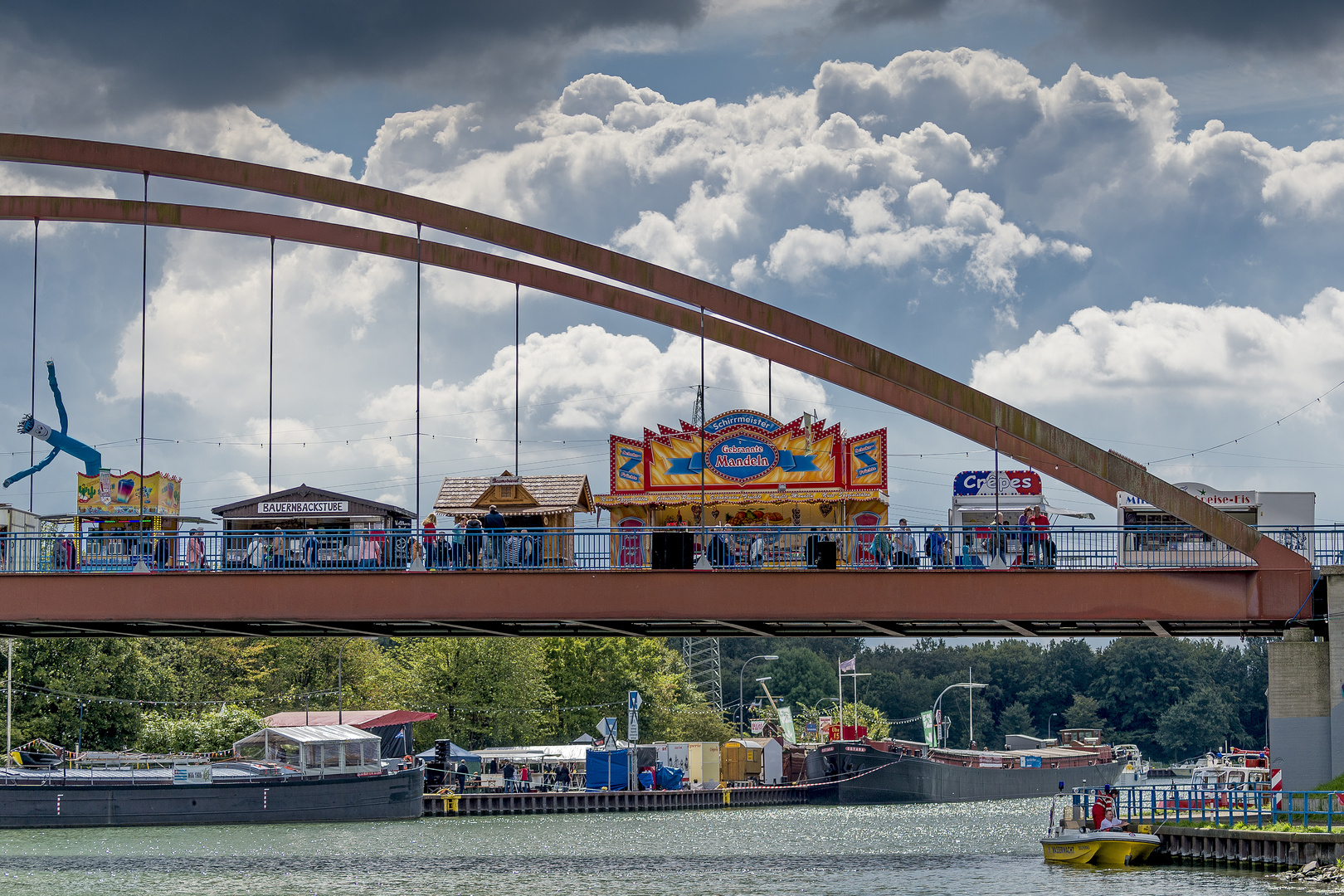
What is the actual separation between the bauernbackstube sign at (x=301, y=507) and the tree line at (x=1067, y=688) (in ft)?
351

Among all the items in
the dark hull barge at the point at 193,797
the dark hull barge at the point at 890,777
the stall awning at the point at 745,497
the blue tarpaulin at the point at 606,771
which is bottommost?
the dark hull barge at the point at 890,777

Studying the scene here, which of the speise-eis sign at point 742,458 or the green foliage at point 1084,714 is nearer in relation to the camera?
the speise-eis sign at point 742,458

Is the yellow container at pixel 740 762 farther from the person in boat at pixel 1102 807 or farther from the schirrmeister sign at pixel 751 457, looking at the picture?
the person in boat at pixel 1102 807

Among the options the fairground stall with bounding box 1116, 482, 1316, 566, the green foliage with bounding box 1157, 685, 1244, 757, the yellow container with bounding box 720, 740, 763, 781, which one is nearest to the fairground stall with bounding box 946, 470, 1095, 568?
the fairground stall with bounding box 1116, 482, 1316, 566

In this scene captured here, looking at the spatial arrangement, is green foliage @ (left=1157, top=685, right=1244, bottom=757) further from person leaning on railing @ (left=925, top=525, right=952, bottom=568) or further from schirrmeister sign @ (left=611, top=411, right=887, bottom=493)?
person leaning on railing @ (left=925, top=525, right=952, bottom=568)

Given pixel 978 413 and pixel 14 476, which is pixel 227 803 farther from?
pixel 978 413

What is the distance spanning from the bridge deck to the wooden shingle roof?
1743 centimetres

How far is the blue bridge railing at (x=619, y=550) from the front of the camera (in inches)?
1446

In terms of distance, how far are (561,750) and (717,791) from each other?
936 cm

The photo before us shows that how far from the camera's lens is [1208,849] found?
125 feet

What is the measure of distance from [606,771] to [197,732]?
20.8m

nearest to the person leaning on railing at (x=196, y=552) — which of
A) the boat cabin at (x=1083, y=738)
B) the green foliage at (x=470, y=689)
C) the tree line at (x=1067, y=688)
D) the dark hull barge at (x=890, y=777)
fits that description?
the green foliage at (x=470, y=689)

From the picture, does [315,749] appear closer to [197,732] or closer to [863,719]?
[197,732]

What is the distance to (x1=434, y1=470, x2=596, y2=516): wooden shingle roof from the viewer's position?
55.3 meters
